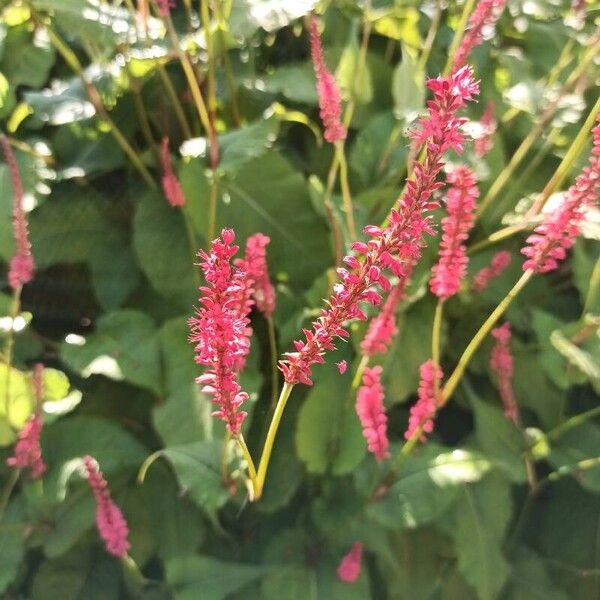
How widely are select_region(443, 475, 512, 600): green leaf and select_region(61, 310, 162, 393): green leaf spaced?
0.30m

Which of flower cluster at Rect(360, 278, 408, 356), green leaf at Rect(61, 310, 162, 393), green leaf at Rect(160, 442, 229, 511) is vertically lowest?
green leaf at Rect(160, 442, 229, 511)

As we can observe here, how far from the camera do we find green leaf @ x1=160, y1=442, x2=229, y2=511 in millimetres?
636

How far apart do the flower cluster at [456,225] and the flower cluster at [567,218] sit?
Answer: 0.04m

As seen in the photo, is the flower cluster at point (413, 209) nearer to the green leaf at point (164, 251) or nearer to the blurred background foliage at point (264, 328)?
the blurred background foliage at point (264, 328)

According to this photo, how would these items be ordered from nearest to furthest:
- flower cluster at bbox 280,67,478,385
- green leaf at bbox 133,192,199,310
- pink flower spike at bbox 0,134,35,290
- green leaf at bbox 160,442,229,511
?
1. flower cluster at bbox 280,67,478,385
2. pink flower spike at bbox 0,134,35,290
3. green leaf at bbox 160,442,229,511
4. green leaf at bbox 133,192,199,310

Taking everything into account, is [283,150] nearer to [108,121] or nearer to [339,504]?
[108,121]

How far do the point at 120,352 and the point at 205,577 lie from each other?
218mm

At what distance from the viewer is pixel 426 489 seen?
669 mm

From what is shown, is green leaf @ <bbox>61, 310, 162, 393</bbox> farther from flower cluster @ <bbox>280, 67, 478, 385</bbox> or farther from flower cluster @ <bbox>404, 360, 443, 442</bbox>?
flower cluster @ <bbox>280, 67, 478, 385</bbox>

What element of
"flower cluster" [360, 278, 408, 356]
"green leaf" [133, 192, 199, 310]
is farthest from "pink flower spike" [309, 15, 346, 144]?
"green leaf" [133, 192, 199, 310]

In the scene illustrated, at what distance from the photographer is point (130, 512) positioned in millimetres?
730

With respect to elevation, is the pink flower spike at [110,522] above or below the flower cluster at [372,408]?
below

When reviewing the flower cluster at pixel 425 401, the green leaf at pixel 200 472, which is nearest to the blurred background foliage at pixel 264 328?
the green leaf at pixel 200 472

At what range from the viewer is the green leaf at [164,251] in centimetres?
78
